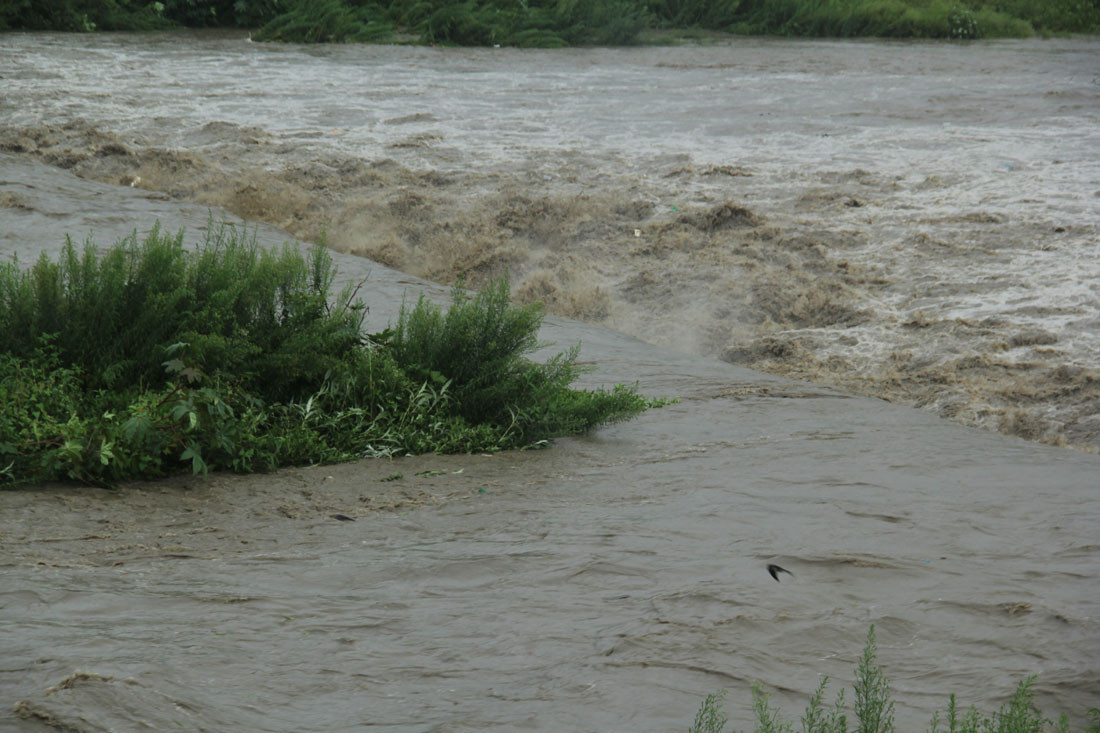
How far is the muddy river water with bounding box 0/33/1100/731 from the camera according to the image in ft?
8.61

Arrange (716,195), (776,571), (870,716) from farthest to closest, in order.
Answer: (716,195), (776,571), (870,716)

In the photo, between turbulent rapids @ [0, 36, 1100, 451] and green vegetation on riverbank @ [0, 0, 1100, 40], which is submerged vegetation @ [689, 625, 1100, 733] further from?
green vegetation on riverbank @ [0, 0, 1100, 40]

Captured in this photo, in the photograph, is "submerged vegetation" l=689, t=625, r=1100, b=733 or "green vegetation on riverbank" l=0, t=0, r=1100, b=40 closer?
"submerged vegetation" l=689, t=625, r=1100, b=733

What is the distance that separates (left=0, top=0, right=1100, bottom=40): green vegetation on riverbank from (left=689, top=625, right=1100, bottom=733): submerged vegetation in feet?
72.8

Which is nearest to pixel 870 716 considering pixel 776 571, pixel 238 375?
pixel 776 571

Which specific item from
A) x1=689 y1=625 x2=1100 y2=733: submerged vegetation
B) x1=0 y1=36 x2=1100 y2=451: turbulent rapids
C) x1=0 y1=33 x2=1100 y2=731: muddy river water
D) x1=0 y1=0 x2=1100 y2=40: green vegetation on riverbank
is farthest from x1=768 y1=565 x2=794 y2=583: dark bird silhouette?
x1=0 y1=0 x2=1100 y2=40: green vegetation on riverbank

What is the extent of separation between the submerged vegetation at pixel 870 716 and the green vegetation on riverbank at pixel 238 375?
241cm

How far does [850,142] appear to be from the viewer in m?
12.6

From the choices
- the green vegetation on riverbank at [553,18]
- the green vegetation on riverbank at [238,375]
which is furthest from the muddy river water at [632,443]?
the green vegetation on riverbank at [553,18]

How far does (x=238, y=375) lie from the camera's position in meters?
4.69

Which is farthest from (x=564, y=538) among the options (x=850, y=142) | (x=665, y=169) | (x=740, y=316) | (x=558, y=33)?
(x=558, y=33)

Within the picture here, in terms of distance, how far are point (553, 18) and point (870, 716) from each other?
934 inches

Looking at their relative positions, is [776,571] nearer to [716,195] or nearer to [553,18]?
[716,195]

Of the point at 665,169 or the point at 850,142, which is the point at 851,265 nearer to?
the point at 665,169
